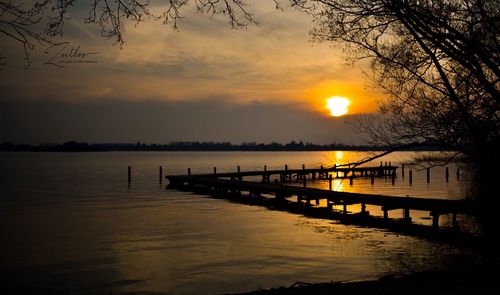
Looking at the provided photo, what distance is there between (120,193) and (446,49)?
40.3 metres

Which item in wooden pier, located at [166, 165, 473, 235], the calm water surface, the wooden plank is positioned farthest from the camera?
wooden pier, located at [166, 165, 473, 235]

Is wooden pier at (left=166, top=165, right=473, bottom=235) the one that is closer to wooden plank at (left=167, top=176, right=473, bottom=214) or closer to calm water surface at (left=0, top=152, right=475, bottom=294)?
wooden plank at (left=167, top=176, right=473, bottom=214)

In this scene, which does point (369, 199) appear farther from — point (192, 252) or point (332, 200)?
point (192, 252)

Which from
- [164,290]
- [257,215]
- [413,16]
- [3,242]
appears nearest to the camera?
[413,16]

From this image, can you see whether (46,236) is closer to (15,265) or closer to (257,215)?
(15,265)

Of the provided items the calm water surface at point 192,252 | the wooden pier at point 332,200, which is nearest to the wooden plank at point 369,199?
the wooden pier at point 332,200

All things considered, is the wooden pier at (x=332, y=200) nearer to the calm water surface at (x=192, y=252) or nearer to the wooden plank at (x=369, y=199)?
the wooden plank at (x=369, y=199)

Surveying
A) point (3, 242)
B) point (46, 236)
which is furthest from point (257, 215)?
point (3, 242)

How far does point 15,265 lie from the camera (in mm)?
16641

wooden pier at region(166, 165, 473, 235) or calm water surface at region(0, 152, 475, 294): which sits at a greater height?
wooden pier at region(166, 165, 473, 235)

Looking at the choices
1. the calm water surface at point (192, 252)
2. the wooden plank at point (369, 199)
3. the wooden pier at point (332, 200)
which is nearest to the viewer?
the calm water surface at point (192, 252)

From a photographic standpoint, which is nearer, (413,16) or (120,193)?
(413,16)

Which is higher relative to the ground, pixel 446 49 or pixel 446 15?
pixel 446 15

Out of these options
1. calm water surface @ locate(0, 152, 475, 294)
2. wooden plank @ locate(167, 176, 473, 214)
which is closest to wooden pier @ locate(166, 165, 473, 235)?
wooden plank @ locate(167, 176, 473, 214)
